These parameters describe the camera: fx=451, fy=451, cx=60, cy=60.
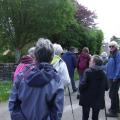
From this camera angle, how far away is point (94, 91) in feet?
26.9

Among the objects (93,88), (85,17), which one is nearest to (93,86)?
(93,88)

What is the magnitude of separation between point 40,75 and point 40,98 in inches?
9.8

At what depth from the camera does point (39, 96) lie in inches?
191

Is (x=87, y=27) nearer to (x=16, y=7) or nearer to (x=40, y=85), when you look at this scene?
(x=16, y=7)

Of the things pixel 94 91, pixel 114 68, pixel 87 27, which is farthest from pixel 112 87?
pixel 87 27

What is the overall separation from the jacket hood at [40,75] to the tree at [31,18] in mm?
24356

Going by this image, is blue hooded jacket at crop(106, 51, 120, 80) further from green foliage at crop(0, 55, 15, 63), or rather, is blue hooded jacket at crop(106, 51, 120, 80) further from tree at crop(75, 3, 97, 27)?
tree at crop(75, 3, 97, 27)

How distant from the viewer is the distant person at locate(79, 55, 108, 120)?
813 cm

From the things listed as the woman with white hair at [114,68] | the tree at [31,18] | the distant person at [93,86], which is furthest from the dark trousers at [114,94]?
the tree at [31,18]

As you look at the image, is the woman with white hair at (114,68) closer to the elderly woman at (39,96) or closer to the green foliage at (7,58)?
the elderly woman at (39,96)

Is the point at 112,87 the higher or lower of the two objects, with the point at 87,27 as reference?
lower

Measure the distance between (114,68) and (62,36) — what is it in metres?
24.8

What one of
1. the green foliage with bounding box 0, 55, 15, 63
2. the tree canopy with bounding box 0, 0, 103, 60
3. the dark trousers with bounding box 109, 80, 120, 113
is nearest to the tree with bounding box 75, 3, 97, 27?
the tree canopy with bounding box 0, 0, 103, 60

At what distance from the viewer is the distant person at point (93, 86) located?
26.7 ft
